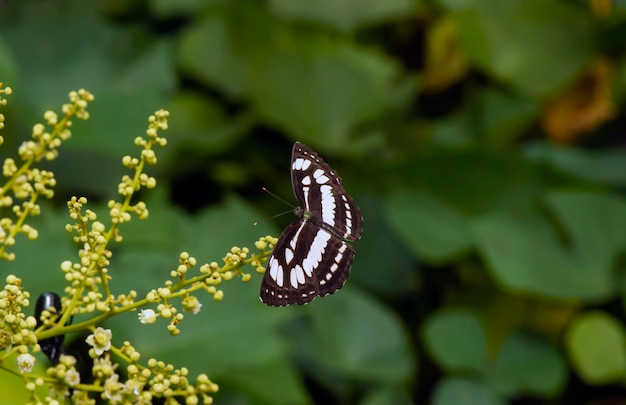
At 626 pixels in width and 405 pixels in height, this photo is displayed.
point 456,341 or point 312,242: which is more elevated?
point 312,242

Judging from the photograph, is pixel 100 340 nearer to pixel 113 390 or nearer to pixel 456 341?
pixel 113 390

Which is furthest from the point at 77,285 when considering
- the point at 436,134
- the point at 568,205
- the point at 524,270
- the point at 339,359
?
the point at 436,134

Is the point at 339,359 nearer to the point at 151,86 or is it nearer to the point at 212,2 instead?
the point at 151,86

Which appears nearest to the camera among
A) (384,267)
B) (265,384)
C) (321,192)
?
(321,192)

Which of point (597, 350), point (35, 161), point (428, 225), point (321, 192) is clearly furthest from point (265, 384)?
point (35, 161)

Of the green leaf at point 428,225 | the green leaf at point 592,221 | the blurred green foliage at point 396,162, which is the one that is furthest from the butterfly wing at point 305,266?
the green leaf at point 592,221

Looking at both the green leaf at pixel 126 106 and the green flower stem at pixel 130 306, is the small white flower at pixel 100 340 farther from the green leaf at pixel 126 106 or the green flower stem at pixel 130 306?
the green leaf at pixel 126 106

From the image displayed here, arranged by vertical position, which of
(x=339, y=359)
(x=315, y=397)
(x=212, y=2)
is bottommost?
(x=315, y=397)
